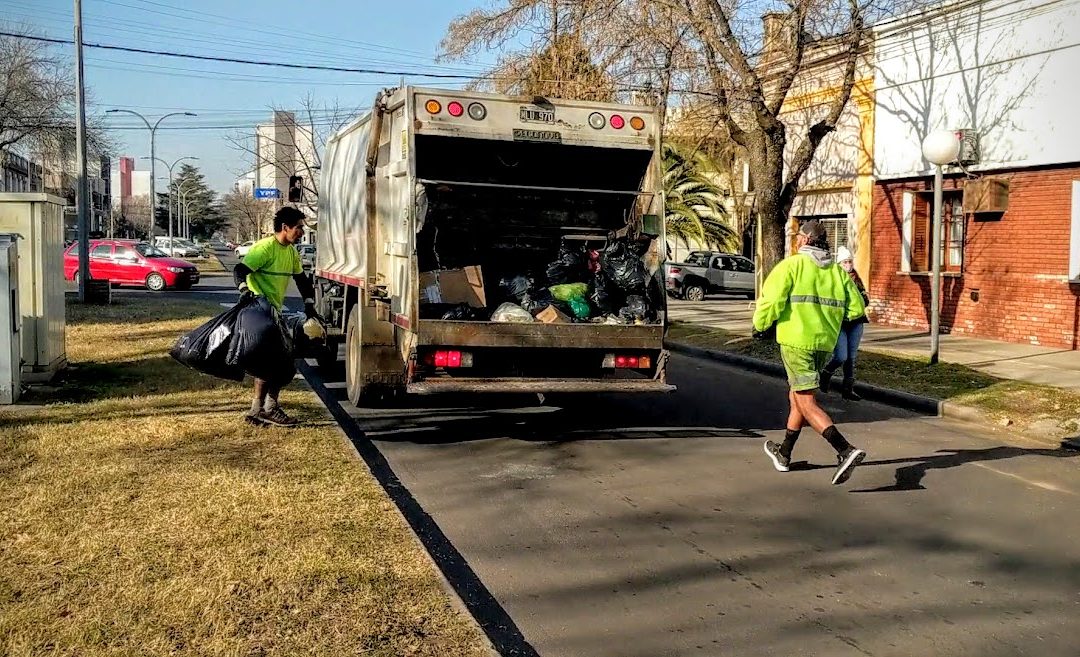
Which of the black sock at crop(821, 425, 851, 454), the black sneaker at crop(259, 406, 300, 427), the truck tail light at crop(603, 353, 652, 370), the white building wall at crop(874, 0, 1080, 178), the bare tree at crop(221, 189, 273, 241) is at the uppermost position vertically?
the bare tree at crop(221, 189, 273, 241)

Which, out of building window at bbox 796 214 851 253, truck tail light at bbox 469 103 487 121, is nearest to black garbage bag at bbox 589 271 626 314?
truck tail light at bbox 469 103 487 121

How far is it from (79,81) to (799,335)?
19583mm

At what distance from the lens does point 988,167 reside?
15.4 m

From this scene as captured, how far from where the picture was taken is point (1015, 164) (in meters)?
14.9

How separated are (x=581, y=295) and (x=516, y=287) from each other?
2.22ft

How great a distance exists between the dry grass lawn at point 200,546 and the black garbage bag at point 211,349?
1.69ft

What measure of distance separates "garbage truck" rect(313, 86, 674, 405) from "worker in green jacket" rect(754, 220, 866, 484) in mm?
1547

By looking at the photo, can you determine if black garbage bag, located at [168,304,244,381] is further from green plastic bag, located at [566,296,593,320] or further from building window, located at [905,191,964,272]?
building window, located at [905,191,964,272]

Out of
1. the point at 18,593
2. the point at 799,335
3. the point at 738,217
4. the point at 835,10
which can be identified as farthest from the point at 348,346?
the point at 738,217

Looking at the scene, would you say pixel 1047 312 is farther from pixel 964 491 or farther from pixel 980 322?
pixel 964 491

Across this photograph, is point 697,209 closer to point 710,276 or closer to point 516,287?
point 710,276

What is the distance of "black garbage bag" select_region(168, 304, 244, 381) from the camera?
303 inches

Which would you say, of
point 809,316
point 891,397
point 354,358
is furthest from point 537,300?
point 891,397

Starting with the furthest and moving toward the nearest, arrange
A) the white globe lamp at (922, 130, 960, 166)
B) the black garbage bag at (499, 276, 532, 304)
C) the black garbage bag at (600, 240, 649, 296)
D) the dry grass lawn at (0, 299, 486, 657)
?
the white globe lamp at (922, 130, 960, 166), the black garbage bag at (499, 276, 532, 304), the black garbage bag at (600, 240, 649, 296), the dry grass lawn at (0, 299, 486, 657)
